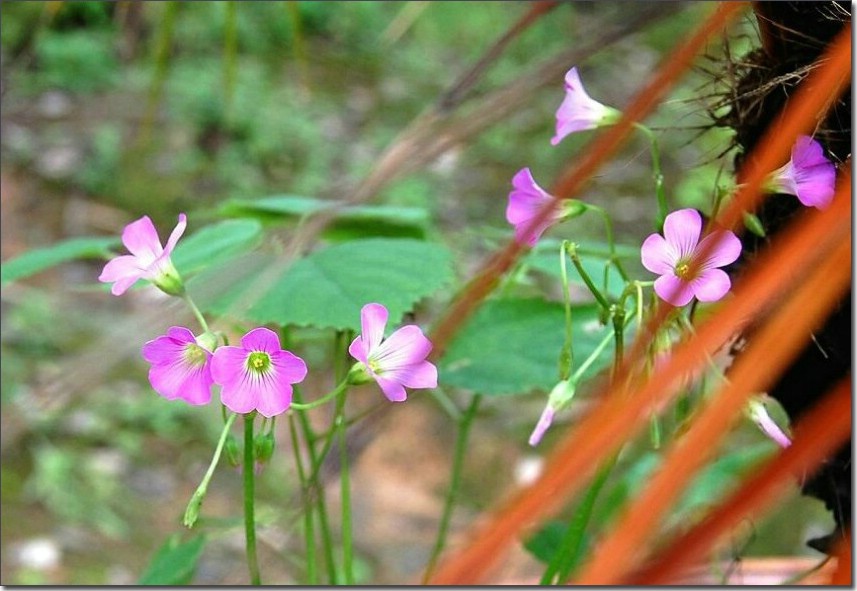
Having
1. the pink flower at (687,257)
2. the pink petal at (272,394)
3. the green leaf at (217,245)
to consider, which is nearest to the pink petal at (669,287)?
the pink flower at (687,257)

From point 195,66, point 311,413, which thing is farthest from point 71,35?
point 311,413

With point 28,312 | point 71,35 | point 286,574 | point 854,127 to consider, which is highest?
point 71,35

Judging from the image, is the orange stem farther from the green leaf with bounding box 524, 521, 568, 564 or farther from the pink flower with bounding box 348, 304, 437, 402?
the green leaf with bounding box 524, 521, 568, 564

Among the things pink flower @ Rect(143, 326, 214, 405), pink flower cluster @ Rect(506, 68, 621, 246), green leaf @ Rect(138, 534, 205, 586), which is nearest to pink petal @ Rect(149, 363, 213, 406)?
pink flower @ Rect(143, 326, 214, 405)

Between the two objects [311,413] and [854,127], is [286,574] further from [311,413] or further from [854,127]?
[854,127]

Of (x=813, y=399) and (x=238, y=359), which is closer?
(x=238, y=359)

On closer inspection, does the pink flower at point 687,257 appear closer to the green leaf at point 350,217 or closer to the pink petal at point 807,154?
the pink petal at point 807,154
